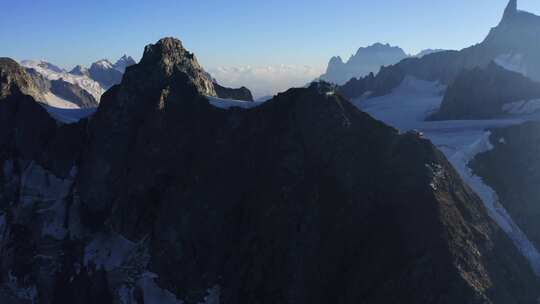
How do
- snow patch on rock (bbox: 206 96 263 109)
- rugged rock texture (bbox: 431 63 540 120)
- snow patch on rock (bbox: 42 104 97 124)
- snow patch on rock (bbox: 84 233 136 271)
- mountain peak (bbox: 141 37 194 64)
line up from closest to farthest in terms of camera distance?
1. snow patch on rock (bbox: 84 233 136 271)
2. snow patch on rock (bbox: 206 96 263 109)
3. mountain peak (bbox: 141 37 194 64)
4. snow patch on rock (bbox: 42 104 97 124)
5. rugged rock texture (bbox: 431 63 540 120)

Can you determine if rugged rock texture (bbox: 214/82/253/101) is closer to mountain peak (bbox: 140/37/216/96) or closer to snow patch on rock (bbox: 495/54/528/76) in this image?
mountain peak (bbox: 140/37/216/96)

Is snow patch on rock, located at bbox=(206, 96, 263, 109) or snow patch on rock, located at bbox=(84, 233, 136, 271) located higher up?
snow patch on rock, located at bbox=(206, 96, 263, 109)

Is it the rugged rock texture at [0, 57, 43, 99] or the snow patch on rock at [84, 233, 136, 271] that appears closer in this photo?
the snow patch on rock at [84, 233, 136, 271]

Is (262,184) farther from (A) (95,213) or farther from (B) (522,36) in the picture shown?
(B) (522,36)

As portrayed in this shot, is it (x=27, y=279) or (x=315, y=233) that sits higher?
(x=315, y=233)

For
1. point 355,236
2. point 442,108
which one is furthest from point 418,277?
point 442,108

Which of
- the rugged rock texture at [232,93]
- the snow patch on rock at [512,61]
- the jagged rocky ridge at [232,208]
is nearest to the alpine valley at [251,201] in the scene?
the jagged rocky ridge at [232,208]

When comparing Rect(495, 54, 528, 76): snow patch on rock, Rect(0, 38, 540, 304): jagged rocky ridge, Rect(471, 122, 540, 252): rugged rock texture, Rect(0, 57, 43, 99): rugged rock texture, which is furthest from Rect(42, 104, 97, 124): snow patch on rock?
Rect(495, 54, 528, 76): snow patch on rock
